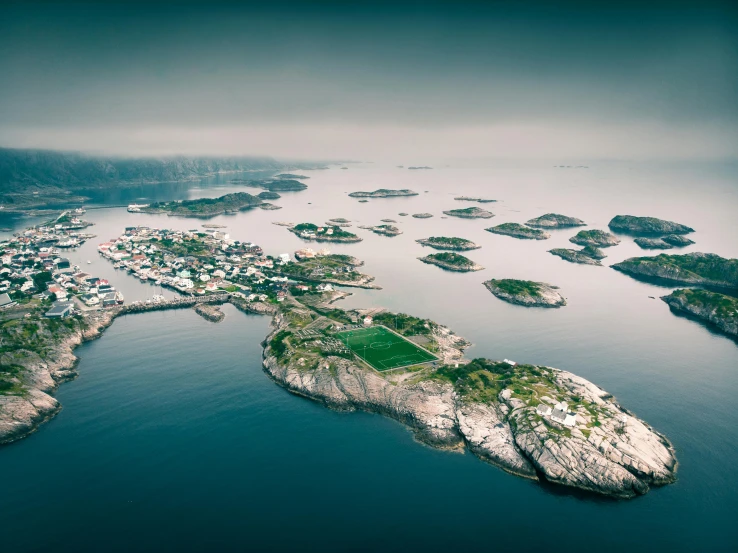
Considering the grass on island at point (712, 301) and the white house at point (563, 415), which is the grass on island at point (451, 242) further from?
the white house at point (563, 415)

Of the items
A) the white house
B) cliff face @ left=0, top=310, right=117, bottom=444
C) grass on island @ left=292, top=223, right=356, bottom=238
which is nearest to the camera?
the white house

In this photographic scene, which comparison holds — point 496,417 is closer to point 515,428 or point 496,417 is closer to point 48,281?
point 515,428

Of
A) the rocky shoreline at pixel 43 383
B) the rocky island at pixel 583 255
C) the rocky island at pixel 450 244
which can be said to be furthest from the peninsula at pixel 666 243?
the rocky shoreline at pixel 43 383

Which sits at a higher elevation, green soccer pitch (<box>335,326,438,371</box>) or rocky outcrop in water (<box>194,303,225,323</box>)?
green soccer pitch (<box>335,326,438,371</box>)

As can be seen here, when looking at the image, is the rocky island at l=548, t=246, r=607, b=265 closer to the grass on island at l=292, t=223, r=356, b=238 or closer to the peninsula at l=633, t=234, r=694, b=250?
the peninsula at l=633, t=234, r=694, b=250

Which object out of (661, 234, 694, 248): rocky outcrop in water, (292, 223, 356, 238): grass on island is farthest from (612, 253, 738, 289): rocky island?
(292, 223, 356, 238): grass on island
